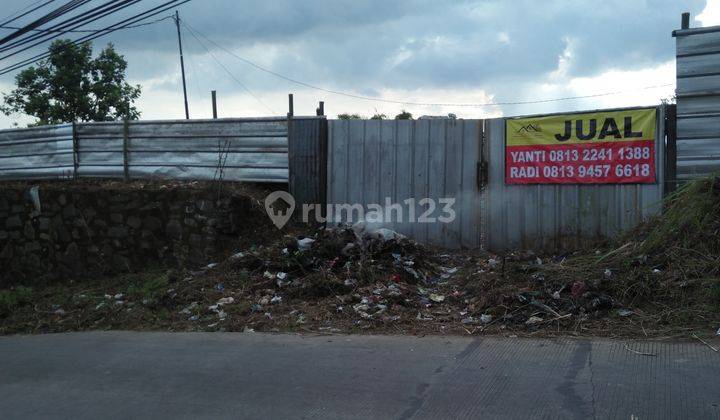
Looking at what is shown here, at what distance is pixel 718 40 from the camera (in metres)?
7.45

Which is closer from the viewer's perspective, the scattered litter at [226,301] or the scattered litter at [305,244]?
the scattered litter at [226,301]

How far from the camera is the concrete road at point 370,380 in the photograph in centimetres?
434

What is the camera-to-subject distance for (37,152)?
12.8m

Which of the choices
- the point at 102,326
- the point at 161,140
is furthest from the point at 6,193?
the point at 102,326

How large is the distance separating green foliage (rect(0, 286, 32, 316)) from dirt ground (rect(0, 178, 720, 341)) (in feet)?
0.09

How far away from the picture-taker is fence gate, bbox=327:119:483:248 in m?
9.12

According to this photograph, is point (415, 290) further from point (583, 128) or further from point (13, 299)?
point (13, 299)

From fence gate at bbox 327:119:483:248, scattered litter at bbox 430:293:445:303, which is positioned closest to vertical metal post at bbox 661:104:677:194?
fence gate at bbox 327:119:483:248

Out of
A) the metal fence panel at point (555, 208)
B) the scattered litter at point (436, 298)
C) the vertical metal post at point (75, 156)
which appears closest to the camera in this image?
the scattered litter at point (436, 298)

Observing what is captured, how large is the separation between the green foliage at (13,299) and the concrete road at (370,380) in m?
3.36

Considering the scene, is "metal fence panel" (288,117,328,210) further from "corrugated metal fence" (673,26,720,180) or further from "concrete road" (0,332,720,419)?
"corrugated metal fence" (673,26,720,180)

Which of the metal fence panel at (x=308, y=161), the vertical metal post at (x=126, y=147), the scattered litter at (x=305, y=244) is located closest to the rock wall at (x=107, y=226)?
the vertical metal post at (x=126, y=147)

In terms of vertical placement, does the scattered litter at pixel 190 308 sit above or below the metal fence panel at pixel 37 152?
below

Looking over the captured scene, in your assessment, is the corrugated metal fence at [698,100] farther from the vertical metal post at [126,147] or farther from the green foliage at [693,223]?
the vertical metal post at [126,147]
